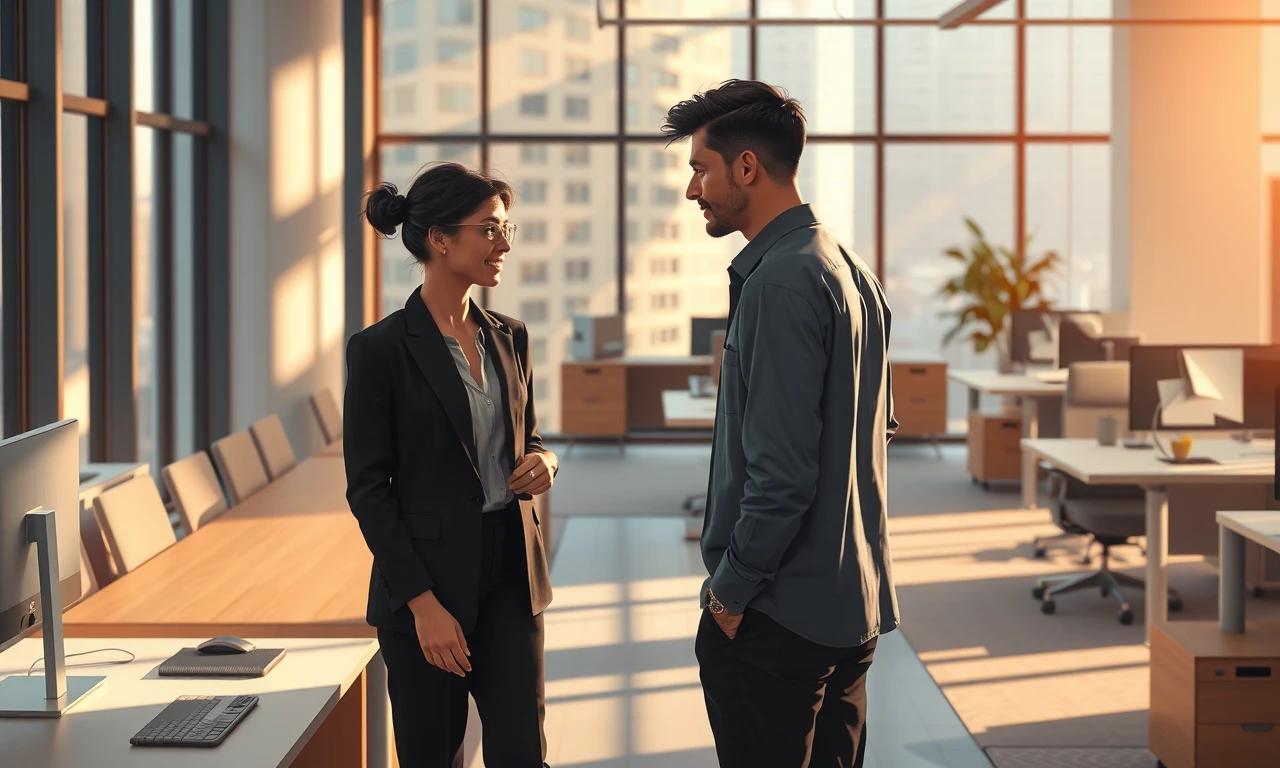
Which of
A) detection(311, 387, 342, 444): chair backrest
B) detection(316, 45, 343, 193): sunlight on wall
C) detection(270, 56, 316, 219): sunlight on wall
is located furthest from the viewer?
detection(316, 45, 343, 193): sunlight on wall

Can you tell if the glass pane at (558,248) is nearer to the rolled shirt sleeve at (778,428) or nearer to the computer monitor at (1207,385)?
the computer monitor at (1207,385)

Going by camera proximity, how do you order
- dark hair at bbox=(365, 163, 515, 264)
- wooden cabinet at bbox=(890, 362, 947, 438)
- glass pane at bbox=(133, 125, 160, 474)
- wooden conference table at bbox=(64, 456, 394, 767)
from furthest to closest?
1. wooden cabinet at bbox=(890, 362, 947, 438)
2. glass pane at bbox=(133, 125, 160, 474)
3. wooden conference table at bbox=(64, 456, 394, 767)
4. dark hair at bbox=(365, 163, 515, 264)

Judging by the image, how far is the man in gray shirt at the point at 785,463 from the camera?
1.95 meters

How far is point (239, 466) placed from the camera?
550cm

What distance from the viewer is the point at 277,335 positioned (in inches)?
337

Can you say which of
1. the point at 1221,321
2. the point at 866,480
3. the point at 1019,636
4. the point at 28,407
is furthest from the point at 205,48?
the point at 1221,321

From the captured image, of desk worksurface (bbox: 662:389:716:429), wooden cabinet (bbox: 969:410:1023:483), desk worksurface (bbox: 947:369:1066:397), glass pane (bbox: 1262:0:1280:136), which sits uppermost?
glass pane (bbox: 1262:0:1280:136)

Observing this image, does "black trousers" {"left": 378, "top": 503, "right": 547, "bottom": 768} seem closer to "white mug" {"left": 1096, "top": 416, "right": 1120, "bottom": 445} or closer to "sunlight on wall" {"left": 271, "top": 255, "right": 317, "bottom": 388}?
"white mug" {"left": 1096, "top": 416, "right": 1120, "bottom": 445}

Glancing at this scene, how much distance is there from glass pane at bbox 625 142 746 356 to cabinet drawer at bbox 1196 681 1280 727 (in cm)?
869

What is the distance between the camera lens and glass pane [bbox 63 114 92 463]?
621cm

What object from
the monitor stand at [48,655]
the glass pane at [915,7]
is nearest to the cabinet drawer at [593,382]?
the glass pane at [915,7]

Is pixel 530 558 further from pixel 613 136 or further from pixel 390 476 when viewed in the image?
pixel 613 136

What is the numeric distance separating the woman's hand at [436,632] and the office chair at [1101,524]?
14.1 ft

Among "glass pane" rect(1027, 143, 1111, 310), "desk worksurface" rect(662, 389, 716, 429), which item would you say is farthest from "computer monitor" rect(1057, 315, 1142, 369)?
"glass pane" rect(1027, 143, 1111, 310)
